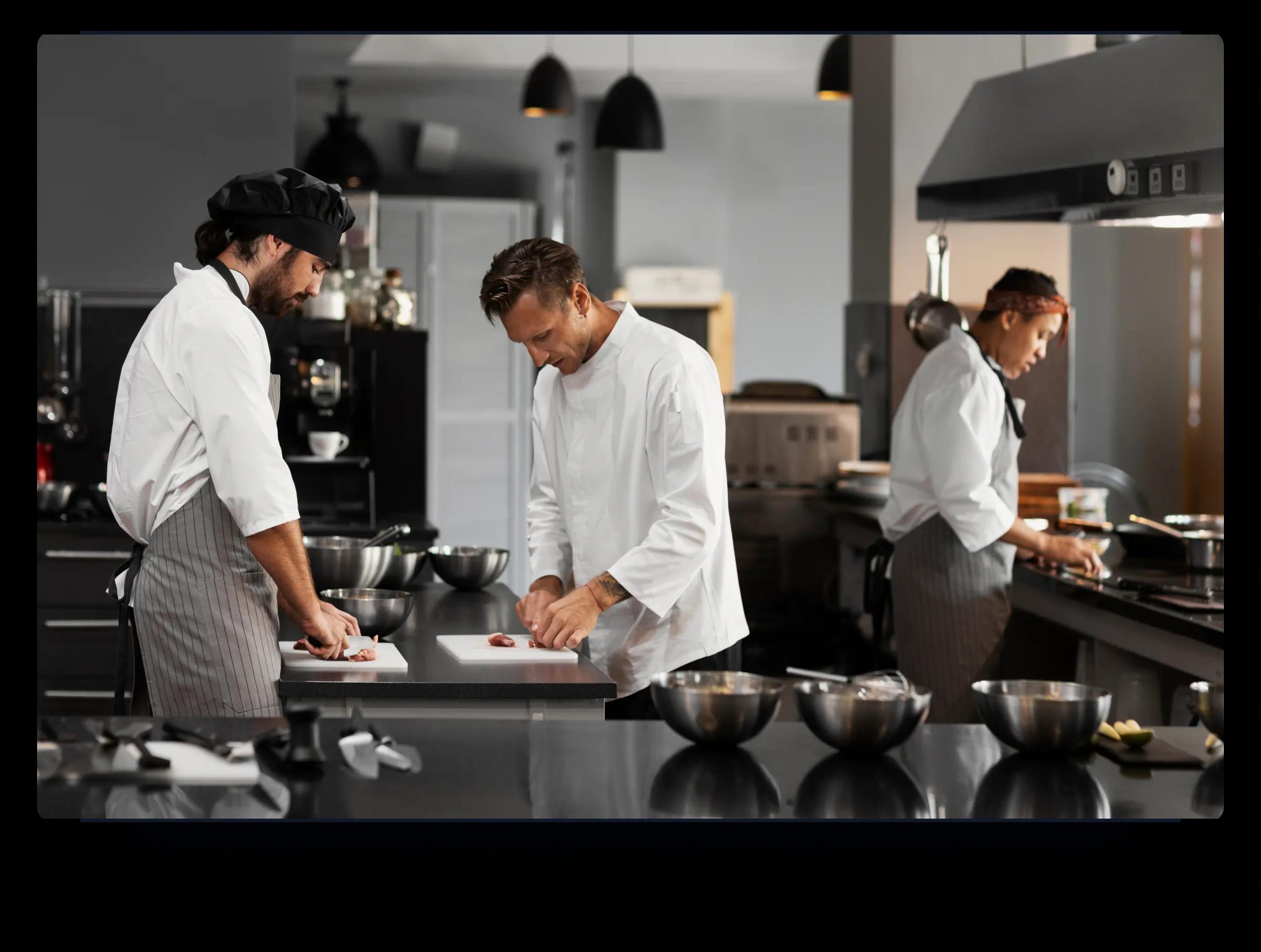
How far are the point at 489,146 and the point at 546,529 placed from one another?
6644 mm

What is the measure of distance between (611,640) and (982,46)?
3.51 metres

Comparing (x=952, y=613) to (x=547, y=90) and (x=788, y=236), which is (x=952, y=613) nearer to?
(x=547, y=90)

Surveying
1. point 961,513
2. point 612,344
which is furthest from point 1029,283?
point 612,344

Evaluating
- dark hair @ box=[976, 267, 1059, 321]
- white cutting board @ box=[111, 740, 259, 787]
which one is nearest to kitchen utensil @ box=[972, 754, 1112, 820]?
white cutting board @ box=[111, 740, 259, 787]

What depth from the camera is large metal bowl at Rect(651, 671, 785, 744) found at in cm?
184

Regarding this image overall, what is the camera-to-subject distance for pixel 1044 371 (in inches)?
216

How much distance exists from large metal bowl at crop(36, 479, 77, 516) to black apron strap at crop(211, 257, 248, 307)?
2.61 meters

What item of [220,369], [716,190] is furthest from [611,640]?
[716,190]

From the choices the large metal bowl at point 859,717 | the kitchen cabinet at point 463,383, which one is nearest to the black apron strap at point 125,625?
the large metal bowl at point 859,717

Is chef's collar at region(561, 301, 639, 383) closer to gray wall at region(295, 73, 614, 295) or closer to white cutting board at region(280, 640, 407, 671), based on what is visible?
white cutting board at region(280, 640, 407, 671)

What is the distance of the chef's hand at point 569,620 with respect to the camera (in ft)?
8.36
